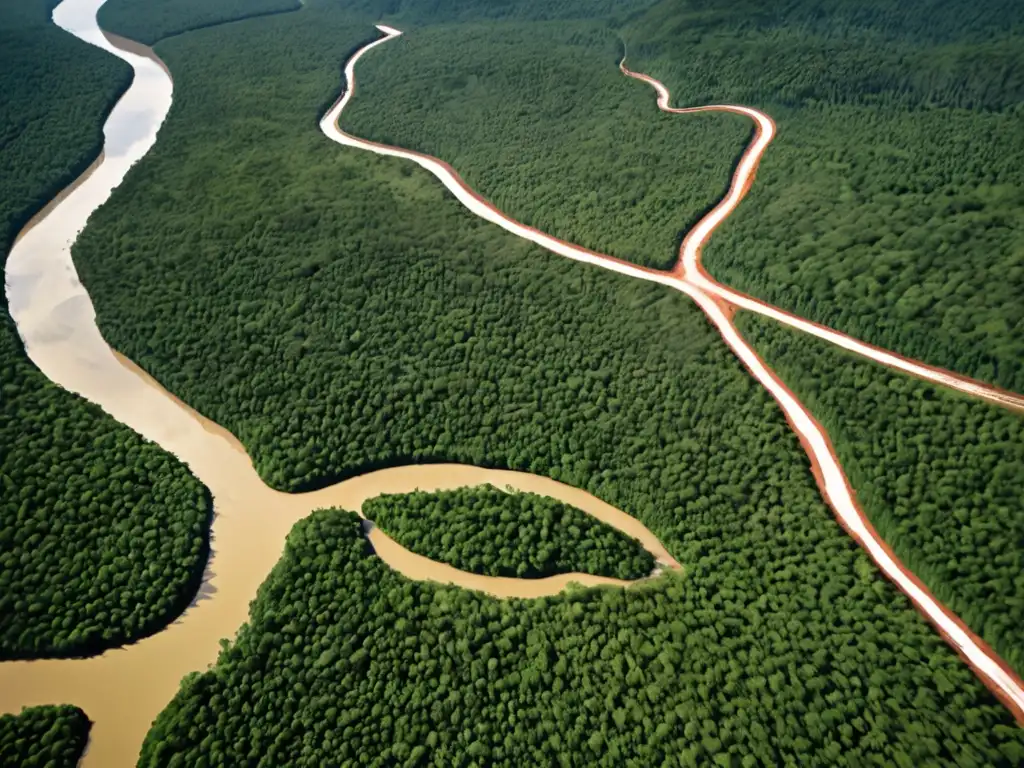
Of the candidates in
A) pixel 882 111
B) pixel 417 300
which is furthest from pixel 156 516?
pixel 882 111

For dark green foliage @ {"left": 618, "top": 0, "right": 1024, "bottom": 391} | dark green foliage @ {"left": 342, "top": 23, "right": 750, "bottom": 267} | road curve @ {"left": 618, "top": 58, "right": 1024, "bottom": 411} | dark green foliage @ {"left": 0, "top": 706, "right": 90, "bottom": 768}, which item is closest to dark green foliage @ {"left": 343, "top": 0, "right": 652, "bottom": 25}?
dark green foliage @ {"left": 342, "top": 23, "right": 750, "bottom": 267}

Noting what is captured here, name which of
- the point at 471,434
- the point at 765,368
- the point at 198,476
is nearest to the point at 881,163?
the point at 765,368

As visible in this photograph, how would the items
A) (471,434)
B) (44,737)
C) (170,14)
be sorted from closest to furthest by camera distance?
(44,737)
(471,434)
(170,14)

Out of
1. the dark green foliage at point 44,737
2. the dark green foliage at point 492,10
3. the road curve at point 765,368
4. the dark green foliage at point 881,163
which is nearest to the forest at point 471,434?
the road curve at point 765,368

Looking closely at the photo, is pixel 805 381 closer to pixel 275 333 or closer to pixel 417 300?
pixel 417 300

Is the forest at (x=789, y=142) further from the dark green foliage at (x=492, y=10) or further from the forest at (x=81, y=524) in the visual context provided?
the forest at (x=81, y=524)

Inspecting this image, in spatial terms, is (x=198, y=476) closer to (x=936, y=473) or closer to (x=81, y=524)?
(x=81, y=524)

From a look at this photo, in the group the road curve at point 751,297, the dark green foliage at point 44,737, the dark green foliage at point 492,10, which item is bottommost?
the dark green foliage at point 44,737
